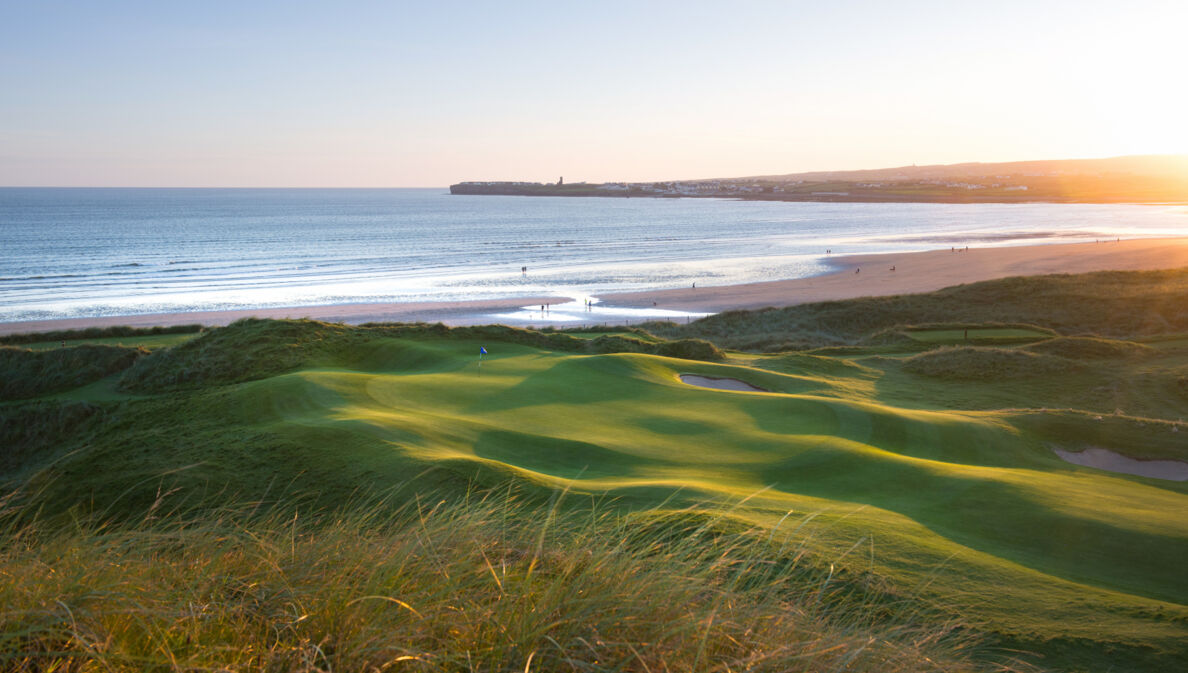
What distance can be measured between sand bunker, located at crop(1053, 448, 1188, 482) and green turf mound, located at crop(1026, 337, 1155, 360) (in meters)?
11.5

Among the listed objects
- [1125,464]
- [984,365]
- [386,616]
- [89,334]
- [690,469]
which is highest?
[386,616]

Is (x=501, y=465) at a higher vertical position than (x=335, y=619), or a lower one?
lower

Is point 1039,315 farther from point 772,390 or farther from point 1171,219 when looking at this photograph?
point 1171,219

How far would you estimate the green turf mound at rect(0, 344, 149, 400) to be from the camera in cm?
2048

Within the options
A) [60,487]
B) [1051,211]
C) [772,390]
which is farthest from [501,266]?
[1051,211]

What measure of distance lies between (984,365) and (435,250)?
77.0 metres

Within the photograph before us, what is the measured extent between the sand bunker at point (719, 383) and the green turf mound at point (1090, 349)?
1156 centimetres

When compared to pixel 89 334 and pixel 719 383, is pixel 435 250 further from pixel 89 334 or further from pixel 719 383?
pixel 719 383

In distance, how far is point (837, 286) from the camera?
60.8 m

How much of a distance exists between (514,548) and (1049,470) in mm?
11026

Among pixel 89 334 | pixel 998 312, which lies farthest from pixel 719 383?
pixel 998 312

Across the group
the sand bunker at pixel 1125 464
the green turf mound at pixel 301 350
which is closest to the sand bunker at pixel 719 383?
the green turf mound at pixel 301 350

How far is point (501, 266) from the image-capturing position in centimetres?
7825

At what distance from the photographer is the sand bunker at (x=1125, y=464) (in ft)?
43.6
